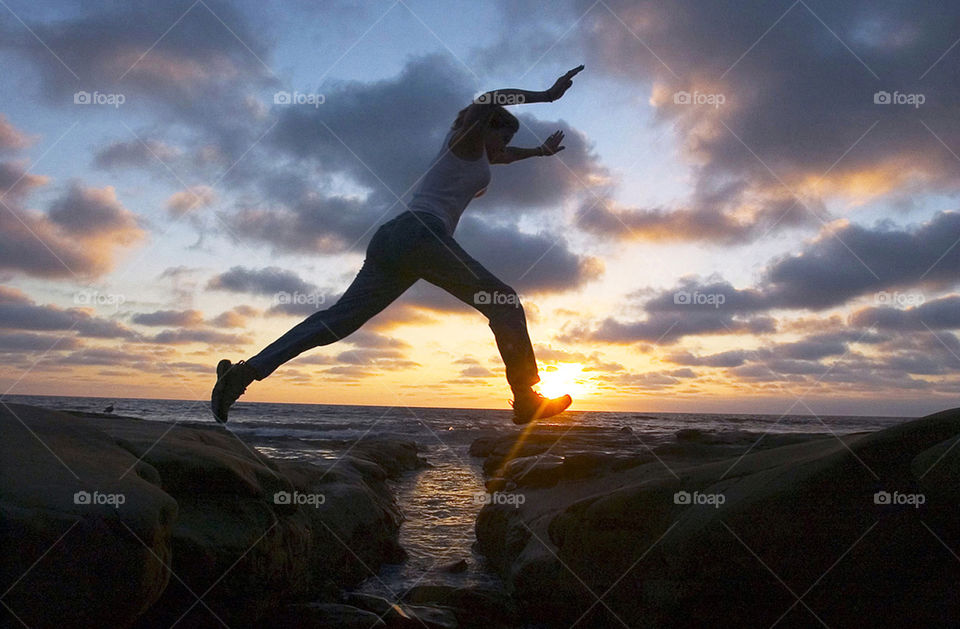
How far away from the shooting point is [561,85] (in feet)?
11.2

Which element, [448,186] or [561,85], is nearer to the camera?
[561,85]

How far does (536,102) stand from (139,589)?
12.7 ft

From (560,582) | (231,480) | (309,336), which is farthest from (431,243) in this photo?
(560,582)

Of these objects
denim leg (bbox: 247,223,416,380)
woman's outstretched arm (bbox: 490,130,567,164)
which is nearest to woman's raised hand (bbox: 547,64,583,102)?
woman's outstretched arm (bbox: 490,130,567,164)

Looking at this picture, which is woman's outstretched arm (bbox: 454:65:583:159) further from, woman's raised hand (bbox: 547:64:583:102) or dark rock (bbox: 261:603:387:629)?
dark rock (bbox: 261:603:387:629)

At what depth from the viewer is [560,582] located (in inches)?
245
